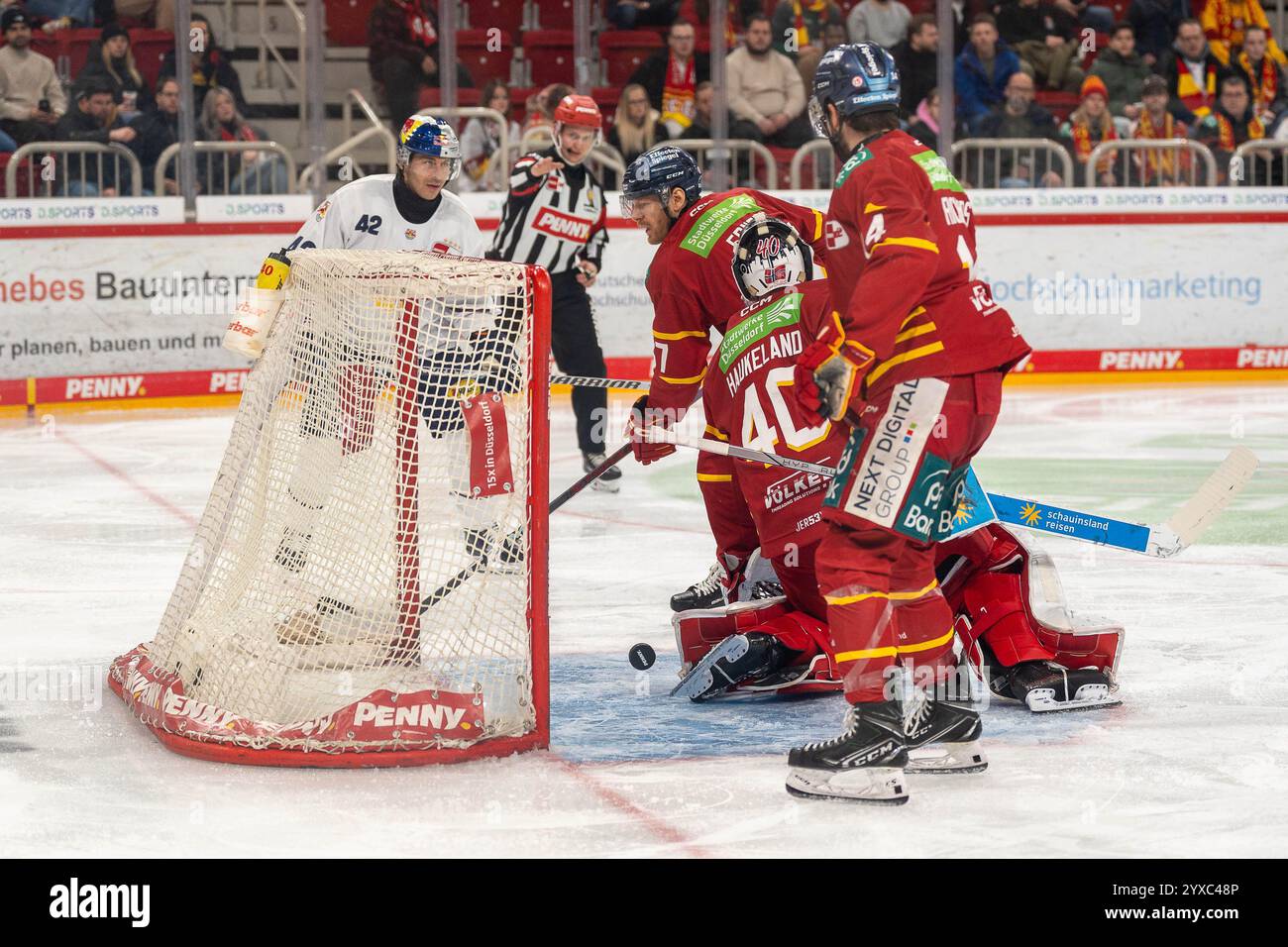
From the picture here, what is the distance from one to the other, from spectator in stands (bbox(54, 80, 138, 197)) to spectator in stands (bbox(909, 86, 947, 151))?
473 centimetres

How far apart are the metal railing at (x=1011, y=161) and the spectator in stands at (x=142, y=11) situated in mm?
4821

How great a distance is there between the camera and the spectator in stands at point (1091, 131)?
1196cm

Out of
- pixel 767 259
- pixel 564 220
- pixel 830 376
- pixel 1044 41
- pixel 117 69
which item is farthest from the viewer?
pixel 1044 41

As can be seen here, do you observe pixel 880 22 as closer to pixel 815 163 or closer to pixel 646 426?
pixel 815 163

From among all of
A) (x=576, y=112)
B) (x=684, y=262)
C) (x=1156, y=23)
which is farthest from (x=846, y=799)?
(x=1156, y=23)

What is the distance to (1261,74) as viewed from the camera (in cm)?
1286

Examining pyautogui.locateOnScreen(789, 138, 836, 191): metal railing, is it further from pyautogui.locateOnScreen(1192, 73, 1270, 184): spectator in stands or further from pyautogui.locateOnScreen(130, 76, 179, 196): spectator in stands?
pyautogui.locateOnScreen(130, 76, 179, 196): spectator in stands

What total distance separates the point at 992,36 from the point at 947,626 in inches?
359

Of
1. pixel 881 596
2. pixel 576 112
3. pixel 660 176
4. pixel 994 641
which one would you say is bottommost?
pixel 994 641

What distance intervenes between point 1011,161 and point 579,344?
495 centimetres

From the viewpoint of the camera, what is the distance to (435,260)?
4.08 meters

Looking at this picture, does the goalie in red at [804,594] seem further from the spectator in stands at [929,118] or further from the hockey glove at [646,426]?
the spectator in stands at [929,118]

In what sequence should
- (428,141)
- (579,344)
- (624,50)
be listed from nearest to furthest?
(428,141), (579,344), (624,50)

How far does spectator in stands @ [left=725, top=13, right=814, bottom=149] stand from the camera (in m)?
11.4
